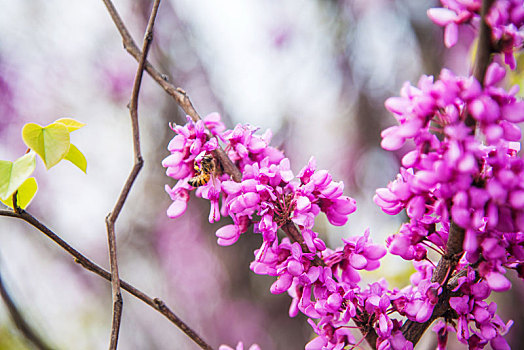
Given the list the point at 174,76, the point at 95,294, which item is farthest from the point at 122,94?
the point at 95,294

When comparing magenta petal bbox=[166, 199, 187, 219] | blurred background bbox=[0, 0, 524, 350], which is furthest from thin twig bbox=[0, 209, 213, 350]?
blurred background bbox=[0, 0, 524, 350]

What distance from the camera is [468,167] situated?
1.47 feet

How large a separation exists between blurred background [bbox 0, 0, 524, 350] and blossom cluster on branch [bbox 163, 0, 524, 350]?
163 cm

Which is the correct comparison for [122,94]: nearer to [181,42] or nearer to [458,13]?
[181,42]

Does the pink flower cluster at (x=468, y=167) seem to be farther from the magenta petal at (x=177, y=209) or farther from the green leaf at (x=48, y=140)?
the green leaf at (x=48, y=140)

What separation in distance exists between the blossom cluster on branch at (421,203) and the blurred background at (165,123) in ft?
5.36

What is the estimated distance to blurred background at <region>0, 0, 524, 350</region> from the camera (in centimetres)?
238

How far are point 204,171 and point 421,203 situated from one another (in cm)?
31

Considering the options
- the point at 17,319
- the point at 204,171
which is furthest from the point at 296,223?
the point at 17,319

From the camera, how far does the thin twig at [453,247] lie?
466mm

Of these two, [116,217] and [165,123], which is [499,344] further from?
[165,123]

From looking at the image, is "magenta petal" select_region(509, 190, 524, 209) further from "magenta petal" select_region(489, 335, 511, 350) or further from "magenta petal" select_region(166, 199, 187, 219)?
"magenta petal" select_region(166, 199, 187, 219)

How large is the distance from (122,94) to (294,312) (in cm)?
228

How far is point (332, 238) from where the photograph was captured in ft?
6.29
